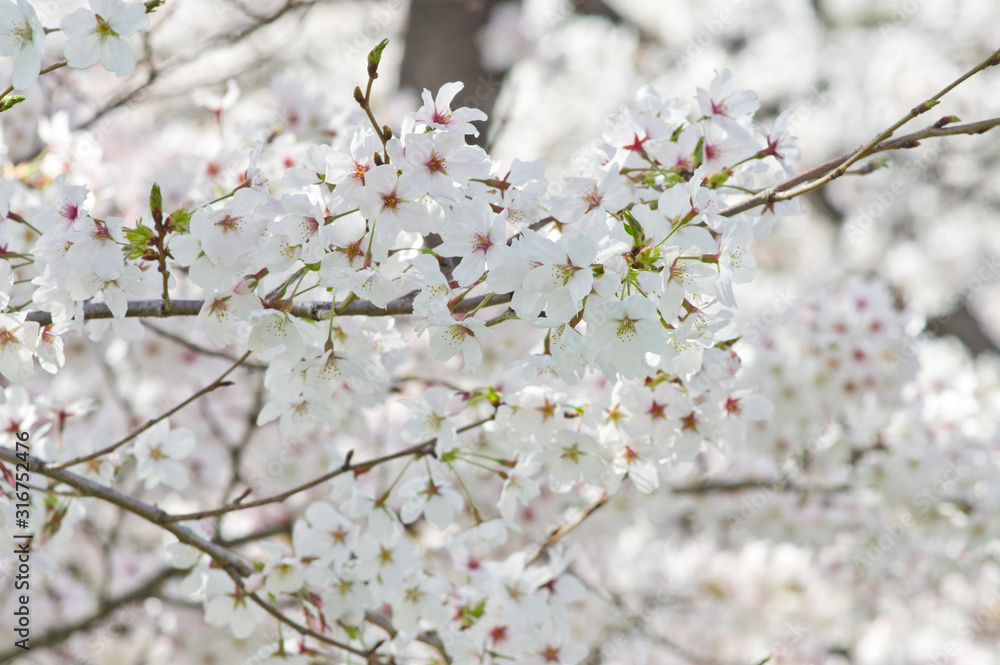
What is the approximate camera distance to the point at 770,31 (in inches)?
306

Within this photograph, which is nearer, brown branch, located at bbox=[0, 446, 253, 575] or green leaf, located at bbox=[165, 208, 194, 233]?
green leaf, located at bbox=[165, 208, 194, 233]

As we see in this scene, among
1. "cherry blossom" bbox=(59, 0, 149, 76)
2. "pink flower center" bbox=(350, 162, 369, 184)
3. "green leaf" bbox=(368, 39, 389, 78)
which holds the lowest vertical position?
"pink flower center" bbox=(350, 162, 369, 184)

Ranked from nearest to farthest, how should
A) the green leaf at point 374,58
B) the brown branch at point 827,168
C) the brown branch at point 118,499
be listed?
the green leaf at point 374,58
the brown branch at point 827,168
the brown branch at point 118,499

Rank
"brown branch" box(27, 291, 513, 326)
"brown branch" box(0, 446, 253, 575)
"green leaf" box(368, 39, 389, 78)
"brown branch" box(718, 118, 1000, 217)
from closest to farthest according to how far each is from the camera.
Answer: "green leaf" box(368, 39, 389, 78)
"brown branch" box(718, 118, 1000, 217)
"brown branch" box(27, 291, 513, 326)
"brown branch" box(0, 446, 253, 575)

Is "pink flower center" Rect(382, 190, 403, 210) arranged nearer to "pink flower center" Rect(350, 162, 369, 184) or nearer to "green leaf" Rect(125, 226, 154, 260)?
"pink flower center" Rect(350, 162, 369, 184)


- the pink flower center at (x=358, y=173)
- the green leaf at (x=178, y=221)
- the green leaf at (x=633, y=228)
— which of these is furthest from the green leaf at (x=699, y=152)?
the green leaf at (x=178, y=221)

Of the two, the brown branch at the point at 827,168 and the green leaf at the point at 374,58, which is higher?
the green leaf at the point at 374,58

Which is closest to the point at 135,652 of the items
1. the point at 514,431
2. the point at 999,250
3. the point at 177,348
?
the point at 177,348

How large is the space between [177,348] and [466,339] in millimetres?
1877

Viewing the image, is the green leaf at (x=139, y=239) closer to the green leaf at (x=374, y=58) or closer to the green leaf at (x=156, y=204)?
the green leaf at (x=156, y=204)

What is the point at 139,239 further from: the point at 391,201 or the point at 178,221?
the point at 391,201

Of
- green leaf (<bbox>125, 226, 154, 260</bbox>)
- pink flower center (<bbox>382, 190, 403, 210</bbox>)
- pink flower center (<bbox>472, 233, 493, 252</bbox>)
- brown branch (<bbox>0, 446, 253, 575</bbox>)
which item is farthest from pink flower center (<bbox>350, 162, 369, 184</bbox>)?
brown branch (<bbox>0, 446, 253, 575</bbox>)

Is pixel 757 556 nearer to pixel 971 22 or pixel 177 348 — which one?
pixel 177 348

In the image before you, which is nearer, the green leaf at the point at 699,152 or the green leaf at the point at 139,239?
the green leaf at the point at 139,239
